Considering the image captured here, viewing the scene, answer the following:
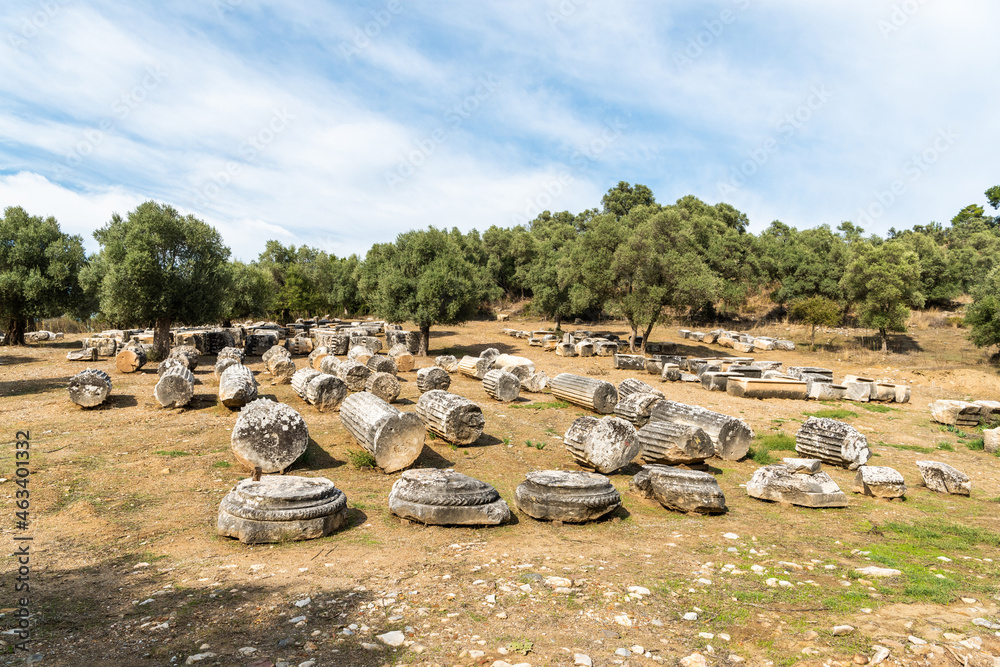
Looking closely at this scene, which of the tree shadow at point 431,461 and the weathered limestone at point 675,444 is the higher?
the weathered limestone at point 675,444

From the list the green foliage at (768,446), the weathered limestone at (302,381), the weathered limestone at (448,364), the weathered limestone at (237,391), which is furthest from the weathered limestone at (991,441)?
the weathered limestone at (237,391)

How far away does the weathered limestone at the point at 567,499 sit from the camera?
23.1 ft

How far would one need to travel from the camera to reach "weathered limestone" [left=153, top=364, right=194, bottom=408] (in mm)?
12305

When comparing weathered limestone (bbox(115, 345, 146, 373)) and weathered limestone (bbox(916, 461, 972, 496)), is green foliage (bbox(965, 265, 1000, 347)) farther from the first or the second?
weathered limestone (bbox(115, 345, 146, 373))

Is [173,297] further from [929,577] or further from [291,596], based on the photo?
[929,577]

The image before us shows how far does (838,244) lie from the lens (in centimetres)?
3972

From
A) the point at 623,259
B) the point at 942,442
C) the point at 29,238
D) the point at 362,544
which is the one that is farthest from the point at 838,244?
the point at 29,238

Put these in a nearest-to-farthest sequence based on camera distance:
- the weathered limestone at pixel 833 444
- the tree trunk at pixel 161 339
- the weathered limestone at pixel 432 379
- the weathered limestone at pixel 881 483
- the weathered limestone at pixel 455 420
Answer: the weathered limestone at pixel 881 483 < the weathered limestone at pixel 833 444 < the weathered limestone at pixel 455 420 < the weathered limestone at pixel 432 379 < the tree trunk at pixel 161 339

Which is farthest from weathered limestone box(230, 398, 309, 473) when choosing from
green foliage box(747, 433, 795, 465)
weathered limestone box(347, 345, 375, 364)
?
weathered limestone box(347, 345, 375, 364)

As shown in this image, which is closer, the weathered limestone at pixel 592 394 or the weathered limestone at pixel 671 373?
the weathered limestone at pixel 592 394

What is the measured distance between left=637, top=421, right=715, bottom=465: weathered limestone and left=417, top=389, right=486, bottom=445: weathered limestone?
328cm

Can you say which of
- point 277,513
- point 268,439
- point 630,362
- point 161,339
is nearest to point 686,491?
point 277,513

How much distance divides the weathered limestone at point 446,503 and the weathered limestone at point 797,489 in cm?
441

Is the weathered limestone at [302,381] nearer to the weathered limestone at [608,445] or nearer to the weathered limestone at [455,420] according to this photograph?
the weathered limestone at [455,420]
